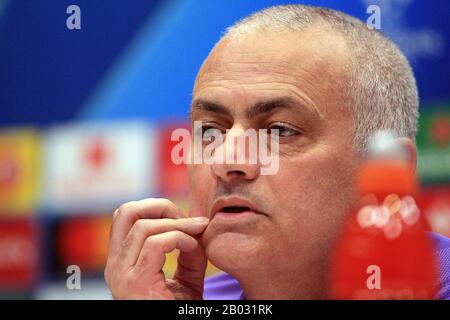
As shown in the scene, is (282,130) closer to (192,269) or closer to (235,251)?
(235,251)

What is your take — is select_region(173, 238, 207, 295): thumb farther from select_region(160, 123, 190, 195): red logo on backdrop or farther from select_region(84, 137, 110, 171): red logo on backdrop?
select_region(84, 137, 110, 171): red logo on backdrop

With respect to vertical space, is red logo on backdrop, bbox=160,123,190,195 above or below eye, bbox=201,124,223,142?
above

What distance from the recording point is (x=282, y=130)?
1.60m

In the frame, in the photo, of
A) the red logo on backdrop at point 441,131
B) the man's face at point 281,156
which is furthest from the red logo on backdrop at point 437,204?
the man's face at point 281,156

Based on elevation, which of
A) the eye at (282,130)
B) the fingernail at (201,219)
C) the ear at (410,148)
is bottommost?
the fingernail at (201,219)

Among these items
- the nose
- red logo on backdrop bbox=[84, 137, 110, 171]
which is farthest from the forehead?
red logo on backdrop bbox=[84, 137, 110, 171]

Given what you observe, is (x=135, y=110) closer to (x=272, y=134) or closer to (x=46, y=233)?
(x=46, y=233)

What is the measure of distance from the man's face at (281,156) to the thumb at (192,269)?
→ 0.13 metres

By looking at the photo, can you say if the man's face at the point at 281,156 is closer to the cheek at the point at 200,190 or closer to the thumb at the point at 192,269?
the cheek at the point at 200,190

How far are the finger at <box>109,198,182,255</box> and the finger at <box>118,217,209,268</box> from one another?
5cm

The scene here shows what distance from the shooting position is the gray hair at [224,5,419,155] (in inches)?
66.4

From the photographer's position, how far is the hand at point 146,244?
5.00 ft
